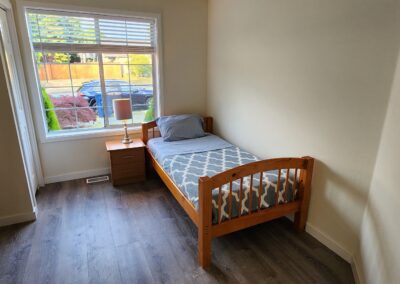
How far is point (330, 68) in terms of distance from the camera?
1979mm

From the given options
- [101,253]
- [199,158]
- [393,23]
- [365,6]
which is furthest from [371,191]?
[101,253]

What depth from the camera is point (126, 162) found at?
3.27 meters

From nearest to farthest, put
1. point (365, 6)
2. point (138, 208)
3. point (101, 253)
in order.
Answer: point (365, 6), point (101, 253), point (138, 208)

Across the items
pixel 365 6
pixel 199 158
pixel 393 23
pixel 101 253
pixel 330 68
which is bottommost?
pixel 101 253

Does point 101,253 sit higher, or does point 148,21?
point 148,21

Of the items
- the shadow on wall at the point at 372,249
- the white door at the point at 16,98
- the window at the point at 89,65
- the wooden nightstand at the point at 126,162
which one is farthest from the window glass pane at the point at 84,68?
the shadow on wall at the point at 372,249

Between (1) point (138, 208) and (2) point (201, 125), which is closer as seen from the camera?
(1) point (138, 208)

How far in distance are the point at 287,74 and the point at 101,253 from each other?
2.29 m

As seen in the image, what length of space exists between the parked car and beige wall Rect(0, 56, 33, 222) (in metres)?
1.11

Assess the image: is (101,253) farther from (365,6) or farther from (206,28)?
(206,28)

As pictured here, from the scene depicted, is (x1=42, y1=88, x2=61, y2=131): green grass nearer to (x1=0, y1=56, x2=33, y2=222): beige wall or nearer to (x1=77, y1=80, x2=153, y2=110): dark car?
(x1=77, y1=80, x2=153, y2=110): dark car

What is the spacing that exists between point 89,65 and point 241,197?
8.46ft

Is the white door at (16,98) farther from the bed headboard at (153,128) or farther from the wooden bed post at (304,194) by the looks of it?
the wooden bed post at (304,194)

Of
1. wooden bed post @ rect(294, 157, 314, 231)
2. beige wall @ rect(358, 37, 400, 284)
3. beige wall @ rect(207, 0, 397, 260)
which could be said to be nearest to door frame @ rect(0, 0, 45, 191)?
beige wall @ rect(207, 0, 397, 260)
